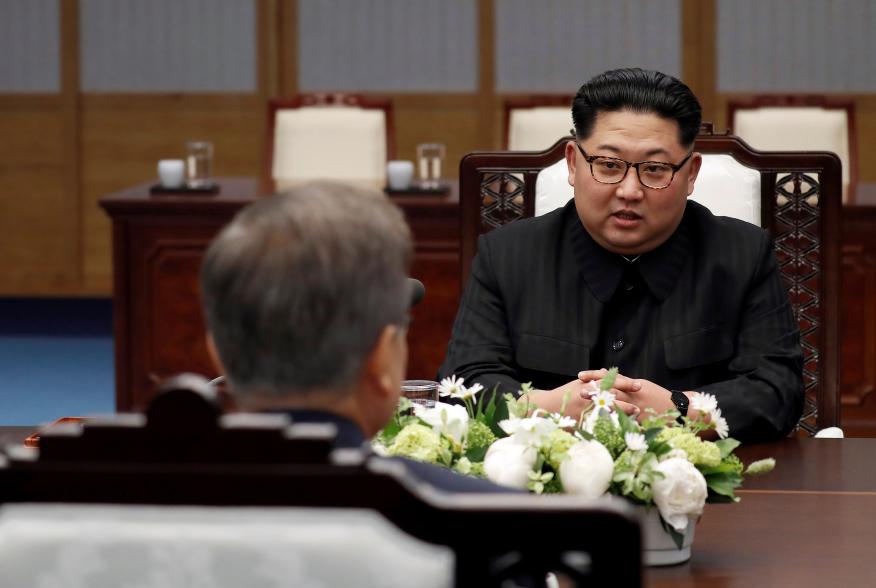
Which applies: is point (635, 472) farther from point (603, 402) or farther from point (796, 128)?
point (796, 128)

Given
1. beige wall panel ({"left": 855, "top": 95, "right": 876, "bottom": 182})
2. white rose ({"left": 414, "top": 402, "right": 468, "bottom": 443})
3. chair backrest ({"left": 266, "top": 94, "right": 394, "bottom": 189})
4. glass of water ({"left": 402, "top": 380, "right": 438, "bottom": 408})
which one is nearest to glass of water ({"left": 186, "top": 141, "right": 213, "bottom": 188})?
chair backrest ({"left": 266, "top": 94, "right": 394, "bottom": 189})

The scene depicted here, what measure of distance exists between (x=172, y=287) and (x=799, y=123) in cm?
238

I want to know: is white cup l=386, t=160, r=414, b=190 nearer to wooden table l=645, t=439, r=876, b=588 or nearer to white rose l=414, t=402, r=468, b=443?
wooden table l=645, t=439, r=876, b=588

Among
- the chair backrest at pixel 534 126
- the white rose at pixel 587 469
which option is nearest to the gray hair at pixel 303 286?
the white rose at pixel 587 469

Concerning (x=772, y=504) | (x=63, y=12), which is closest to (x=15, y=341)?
Answer: (x=63, y=12)

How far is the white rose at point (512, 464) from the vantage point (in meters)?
1.53

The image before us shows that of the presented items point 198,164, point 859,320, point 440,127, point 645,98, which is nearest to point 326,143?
point 198,164

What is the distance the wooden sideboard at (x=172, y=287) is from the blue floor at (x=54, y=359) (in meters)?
0.62

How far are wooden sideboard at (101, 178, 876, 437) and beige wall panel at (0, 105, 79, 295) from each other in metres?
3.22

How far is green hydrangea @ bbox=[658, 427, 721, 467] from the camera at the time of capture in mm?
1573

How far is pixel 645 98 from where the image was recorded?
96.7 inches

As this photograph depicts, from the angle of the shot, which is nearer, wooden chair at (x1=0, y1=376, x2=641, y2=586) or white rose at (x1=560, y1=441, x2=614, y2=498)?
wooden chair at (x1=0, y1=376, x2=641, y2=586)

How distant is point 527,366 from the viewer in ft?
8.31

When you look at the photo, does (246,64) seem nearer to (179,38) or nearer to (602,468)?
(179,38)
